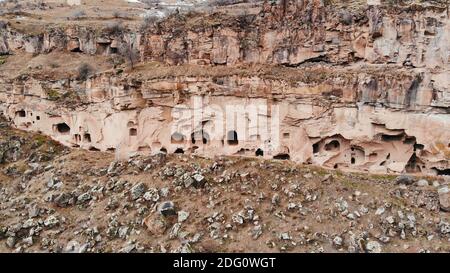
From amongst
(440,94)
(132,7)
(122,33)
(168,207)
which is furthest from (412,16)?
(132,7)

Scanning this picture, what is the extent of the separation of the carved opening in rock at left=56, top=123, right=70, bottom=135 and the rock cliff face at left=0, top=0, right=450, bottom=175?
151cm

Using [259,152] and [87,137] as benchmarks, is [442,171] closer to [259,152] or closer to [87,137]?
[259,152]

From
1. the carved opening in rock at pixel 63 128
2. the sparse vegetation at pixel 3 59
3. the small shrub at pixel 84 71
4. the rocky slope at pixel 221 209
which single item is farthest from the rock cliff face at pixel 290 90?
the sparse vegetation at pixel 3 59

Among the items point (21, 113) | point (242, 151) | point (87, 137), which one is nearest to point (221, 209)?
point (242, 151)

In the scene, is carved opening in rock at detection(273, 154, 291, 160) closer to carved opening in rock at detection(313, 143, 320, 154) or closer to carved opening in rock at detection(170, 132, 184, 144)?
carved opening in rock at detection(313, 143, 320, 154)

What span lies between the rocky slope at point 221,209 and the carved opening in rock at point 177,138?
1749 mm

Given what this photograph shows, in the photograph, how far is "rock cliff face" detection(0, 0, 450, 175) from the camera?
74.8 ft

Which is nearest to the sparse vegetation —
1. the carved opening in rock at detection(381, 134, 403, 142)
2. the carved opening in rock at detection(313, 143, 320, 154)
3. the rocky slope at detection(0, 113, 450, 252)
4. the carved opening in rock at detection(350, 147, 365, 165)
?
the rocky slope at detection(0, 113, 450, 252)

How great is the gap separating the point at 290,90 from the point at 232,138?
13.2 feet

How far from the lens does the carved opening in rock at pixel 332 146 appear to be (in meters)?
24.9

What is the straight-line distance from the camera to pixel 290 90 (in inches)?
962

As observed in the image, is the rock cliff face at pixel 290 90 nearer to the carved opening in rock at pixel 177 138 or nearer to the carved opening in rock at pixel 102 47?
the carved opening in rock at pixel 177 138

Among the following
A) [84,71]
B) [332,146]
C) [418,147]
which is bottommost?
[332,146]

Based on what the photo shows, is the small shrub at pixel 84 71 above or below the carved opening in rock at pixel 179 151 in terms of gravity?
above
